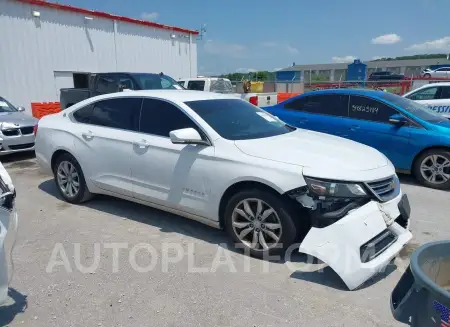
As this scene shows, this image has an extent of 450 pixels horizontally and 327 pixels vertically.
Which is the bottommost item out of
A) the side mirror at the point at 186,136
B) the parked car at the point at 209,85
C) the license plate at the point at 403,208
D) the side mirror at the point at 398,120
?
the license plate at the point at 403,208

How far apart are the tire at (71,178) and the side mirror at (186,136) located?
182 cm

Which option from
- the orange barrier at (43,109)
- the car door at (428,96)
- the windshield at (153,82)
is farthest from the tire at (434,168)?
the orange barrier at (43,109)

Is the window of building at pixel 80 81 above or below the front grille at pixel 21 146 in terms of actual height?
above

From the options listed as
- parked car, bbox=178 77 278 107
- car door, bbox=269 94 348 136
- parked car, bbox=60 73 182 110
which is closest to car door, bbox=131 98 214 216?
car door, bbox=269 94 348 136

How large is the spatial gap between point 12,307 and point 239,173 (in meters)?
2.13

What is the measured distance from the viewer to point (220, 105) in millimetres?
4266

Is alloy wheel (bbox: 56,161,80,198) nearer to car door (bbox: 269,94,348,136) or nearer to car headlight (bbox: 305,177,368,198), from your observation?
car headlight (bbox: 305,177,368,198)

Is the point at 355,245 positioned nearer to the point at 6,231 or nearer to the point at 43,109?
the point at 6,231

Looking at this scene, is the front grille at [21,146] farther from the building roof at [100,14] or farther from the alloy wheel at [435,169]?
the building roof at [100,14]

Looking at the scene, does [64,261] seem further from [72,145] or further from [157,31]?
[157,31]

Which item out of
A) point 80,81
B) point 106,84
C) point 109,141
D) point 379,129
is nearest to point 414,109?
point 379,129

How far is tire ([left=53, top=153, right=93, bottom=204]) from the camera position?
15.6 ft

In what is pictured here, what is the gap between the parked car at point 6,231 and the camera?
2191 millimetres

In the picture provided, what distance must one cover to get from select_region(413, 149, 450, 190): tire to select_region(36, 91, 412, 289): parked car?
2.42 meters
